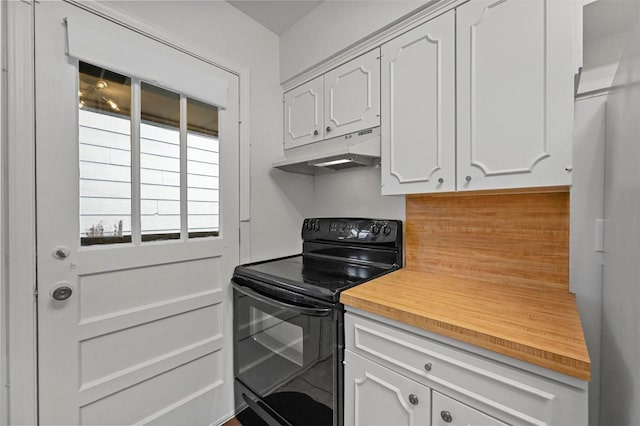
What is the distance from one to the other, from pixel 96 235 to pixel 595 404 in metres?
2.26

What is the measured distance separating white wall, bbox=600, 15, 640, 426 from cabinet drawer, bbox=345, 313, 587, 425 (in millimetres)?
156

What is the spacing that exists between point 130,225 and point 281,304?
84cm

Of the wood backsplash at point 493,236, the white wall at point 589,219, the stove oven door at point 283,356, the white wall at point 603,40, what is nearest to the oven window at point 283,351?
the stove oven door at point 283,356

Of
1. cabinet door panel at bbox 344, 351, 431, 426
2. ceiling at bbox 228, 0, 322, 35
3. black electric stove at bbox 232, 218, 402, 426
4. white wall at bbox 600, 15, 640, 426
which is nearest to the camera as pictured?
white wall at bbox 600, 15, 640, 426

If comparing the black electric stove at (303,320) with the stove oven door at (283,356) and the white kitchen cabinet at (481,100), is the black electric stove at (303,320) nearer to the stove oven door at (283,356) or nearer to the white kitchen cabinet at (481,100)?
the stove oven door at (283,356)

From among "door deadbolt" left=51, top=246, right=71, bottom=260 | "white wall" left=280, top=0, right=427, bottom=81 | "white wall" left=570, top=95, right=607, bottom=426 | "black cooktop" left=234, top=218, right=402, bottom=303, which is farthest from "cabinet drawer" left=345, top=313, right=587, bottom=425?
"white wall" left=280, top=0, right=427, bottom=81

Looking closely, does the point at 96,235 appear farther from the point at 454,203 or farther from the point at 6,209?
the point at 454,203

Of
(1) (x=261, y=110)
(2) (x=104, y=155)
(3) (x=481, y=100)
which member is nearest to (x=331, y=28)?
(1) (x=261, y=110)

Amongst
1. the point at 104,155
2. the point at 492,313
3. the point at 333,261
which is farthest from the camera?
the point at 333,261

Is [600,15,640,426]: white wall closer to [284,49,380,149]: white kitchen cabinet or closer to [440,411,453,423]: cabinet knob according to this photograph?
[440,411,453,423]: cabinet knob

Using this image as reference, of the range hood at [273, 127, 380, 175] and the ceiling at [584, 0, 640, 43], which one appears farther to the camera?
the range hood at [273, 127, 380, 175]

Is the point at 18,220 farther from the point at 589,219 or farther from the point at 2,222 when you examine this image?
the point at 589,219

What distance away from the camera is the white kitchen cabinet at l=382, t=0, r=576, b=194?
3.15ft

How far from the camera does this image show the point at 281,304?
4.33 feet
